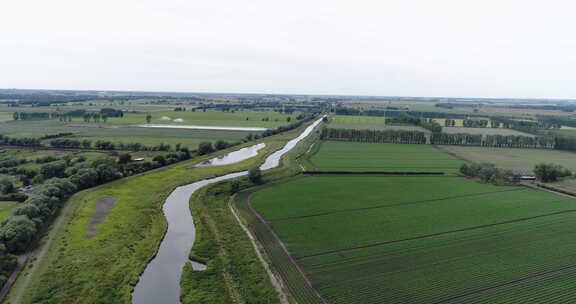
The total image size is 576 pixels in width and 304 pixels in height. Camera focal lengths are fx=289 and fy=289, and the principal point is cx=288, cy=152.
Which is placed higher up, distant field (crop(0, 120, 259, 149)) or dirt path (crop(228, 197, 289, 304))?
distant field (crop(0, 120, 259, 149))

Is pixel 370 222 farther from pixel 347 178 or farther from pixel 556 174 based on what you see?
pixel 556 174

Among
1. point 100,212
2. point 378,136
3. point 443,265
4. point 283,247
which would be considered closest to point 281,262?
point 283,247

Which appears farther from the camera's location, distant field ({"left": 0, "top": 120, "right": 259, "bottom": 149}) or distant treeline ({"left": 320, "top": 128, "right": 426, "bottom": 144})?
distant treeline ({"left": 320, "top": 128, "right": 426, "bottom": 144})

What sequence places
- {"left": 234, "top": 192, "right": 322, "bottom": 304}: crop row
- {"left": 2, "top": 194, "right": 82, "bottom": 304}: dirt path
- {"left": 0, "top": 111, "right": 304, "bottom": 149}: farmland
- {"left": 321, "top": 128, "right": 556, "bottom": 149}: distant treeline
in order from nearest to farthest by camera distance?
1. {"left": 2, "top": 194, "right": 82, "bottom": 304}: dirt path
2. {"left": 234, "top": 192, "right": 322, "bottom": 304}: crop row
3. {"left": 0, "top": 111, "right": 304, "bottom": 149}: farmland
4. {"left": 321, "top": 128, "right": 556, "bottom": 149}: distant treeline

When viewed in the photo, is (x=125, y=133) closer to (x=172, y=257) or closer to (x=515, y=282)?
(x=172, y=257)

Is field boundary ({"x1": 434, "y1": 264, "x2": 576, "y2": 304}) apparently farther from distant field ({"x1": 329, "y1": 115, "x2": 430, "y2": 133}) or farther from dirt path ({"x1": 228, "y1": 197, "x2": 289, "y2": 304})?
distant field ({"x1": 329, "y1": 115, "x2": 430, "y2": 133})

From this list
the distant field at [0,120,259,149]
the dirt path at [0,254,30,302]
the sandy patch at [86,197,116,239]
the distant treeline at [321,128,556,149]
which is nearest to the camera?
the dirt path at [0,254,30,302]

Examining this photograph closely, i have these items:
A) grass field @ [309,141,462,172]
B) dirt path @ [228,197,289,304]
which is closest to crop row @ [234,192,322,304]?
dirt path @ [228,197,289,304]
